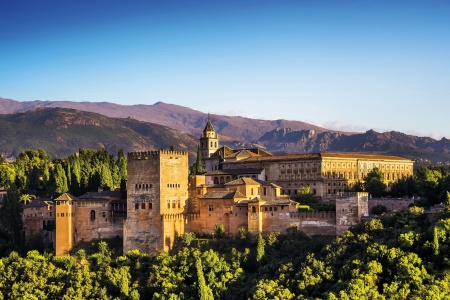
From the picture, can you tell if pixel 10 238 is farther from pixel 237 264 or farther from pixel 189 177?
pixel 237 264

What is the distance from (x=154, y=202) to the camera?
56.2m

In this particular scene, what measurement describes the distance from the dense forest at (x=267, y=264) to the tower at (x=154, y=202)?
128 centimetres

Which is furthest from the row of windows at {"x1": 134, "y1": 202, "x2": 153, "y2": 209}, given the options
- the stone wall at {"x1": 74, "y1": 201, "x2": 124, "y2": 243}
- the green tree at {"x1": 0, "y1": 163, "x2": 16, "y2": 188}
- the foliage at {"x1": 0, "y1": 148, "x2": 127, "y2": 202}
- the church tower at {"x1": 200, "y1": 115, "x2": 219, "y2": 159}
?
the church tower at {"x1": 200, "y1": 115, "x2": 219, "y2": 159}

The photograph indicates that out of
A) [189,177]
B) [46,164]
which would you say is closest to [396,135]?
[46,164]

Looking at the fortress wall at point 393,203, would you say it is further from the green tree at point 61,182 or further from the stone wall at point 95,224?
the green tree at point 61,182

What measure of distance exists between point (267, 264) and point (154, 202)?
→ 10.6 meters

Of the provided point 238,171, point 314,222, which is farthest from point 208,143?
point 314,222

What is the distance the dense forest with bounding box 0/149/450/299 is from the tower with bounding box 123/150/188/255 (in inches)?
50.3

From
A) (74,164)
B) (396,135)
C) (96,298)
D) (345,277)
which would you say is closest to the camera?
(345,277)

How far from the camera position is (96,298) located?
50969mm

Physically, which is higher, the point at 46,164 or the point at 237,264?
the point at 46,164

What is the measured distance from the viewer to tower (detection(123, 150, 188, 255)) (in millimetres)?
56000

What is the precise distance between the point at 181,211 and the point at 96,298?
1022cm

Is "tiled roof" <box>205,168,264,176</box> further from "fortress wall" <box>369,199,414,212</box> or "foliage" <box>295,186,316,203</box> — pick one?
"fortress wall" <box>369,199,414,212</box>
